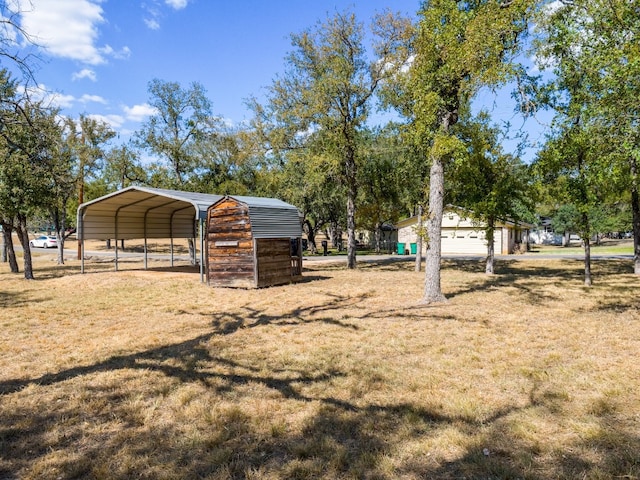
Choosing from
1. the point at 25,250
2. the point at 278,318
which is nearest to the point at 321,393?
the point at 278,318

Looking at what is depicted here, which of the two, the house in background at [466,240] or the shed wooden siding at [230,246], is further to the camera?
the house in background at [466,240]

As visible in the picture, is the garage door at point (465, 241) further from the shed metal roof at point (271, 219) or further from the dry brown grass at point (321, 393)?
the dry brown grass at point (321, 393)

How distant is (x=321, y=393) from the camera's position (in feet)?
15.1

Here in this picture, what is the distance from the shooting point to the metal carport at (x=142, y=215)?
1524cm

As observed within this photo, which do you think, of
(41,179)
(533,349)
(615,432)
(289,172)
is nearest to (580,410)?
(615,432)

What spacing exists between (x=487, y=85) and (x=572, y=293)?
22.3 ft

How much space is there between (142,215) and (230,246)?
946 centimetres

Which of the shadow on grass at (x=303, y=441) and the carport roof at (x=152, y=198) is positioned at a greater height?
the carport roof at (x=152, y=198)

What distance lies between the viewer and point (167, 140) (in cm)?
2305

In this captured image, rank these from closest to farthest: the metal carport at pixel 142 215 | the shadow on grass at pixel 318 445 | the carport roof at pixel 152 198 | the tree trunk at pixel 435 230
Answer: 1. the shadow on grass at pixel 318 445
2. the tree trunk at pixel 435 230
3. the carport roof at pixel 152 198
4. the metal carport at pixel 142 215

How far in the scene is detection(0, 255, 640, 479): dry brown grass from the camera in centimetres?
325

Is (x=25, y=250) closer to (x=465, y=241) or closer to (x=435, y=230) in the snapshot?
(x=435, y=230)

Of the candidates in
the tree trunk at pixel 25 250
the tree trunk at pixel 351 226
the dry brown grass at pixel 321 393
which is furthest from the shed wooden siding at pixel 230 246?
the tree trunk at pixel 25 250

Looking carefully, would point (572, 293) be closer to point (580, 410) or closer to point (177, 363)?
point (580, 410)
